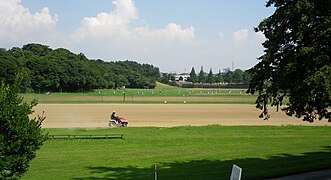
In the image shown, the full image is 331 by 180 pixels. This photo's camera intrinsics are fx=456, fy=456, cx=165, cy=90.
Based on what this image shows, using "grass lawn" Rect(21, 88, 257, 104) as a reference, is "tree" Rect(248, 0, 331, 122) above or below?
above

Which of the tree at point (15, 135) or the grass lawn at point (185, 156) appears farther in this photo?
the grass lawn at point (185, 156)

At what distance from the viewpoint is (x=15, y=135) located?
12750mm

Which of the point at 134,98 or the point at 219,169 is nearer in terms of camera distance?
the point at 219,169

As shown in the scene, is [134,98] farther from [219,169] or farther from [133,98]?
[219,169]

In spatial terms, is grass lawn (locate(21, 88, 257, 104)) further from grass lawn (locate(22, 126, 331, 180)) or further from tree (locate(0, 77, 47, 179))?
tree (locate(0, 77, 47, 179))

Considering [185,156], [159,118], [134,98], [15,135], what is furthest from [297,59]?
[134,98]

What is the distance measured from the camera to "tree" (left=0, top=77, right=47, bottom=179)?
1252 cm

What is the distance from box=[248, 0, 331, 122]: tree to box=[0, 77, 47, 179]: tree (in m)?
9.97

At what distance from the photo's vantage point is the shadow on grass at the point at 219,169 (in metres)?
19.7

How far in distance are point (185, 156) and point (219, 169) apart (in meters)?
4.84

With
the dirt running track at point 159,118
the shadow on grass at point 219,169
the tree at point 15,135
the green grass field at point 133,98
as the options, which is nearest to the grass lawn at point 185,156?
Answer: the shadow on grass at point 219,169

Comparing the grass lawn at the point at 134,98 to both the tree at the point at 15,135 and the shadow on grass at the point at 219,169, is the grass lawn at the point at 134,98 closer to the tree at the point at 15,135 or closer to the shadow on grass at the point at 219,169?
the shadow on grass at the point at 219,169

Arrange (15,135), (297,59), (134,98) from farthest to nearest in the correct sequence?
(134,98), (297,59), (15,135)

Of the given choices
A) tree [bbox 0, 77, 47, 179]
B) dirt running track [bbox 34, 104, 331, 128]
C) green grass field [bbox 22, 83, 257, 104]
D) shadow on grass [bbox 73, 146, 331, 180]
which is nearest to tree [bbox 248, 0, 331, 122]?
shadow on grass [bbox 73, 146, 331, 180]
